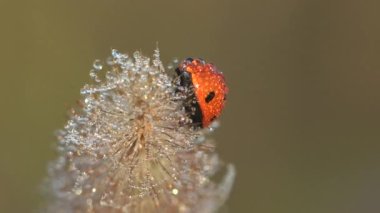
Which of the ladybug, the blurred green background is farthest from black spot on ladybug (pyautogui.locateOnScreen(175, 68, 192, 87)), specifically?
the blurred green background

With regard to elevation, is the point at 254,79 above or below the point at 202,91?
above

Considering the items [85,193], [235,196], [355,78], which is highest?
[355,78]

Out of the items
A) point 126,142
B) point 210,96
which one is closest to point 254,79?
point 210,96

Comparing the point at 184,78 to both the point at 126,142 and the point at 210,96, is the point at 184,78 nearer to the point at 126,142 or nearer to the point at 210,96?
the point at 210,96

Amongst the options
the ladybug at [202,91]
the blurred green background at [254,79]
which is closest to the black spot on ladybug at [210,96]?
the ladybug at [202,91]

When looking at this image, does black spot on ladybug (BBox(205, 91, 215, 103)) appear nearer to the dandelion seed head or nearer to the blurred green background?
the dandelion seed head

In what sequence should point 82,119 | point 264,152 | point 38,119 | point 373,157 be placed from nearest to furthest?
point 82,119 < point 38,119 < point 264,152 < point 373,157

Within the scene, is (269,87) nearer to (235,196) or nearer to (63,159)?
(235,196)

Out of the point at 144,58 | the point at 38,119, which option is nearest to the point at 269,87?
the point at 38,119
